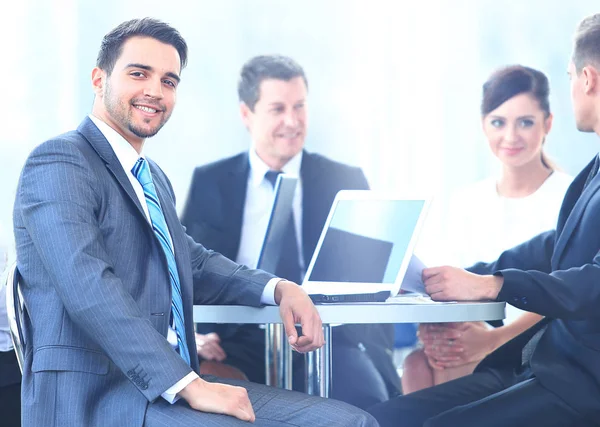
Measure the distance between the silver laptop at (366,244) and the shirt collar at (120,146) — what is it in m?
0.66

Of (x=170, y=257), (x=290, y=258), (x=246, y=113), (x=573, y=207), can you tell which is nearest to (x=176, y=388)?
(x=170, y=257)

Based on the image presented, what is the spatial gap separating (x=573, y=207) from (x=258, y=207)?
5.51ft

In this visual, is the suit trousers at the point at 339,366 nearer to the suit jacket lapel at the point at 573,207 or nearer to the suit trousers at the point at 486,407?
the suit trousers at the point at 486,407

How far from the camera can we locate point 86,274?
1.56 m

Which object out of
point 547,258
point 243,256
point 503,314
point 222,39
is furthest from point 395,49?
point 503,314

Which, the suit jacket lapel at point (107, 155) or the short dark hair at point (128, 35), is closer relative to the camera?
the suit jacket lapel at point (107, 155)

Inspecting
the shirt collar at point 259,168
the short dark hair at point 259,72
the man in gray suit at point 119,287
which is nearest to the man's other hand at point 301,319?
the man in gray suit at point 119,287

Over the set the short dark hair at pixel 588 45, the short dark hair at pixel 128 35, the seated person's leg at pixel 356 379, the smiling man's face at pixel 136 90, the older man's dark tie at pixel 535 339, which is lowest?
the seated person's leg at pixel 356 379

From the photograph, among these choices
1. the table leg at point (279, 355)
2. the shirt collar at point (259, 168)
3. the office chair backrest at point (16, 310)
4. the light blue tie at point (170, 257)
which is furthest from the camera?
the shirt collar at point (259, 168)

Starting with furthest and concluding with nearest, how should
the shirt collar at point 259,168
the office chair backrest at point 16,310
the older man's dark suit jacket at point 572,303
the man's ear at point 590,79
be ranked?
the shirt collar at point 259,168
the man's ear at point 590,79
the older man's dark suit jacket at point 572,303
the office chair backrest at point 16,310

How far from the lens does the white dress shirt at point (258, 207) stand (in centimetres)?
374

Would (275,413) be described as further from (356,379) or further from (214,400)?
(356,379)

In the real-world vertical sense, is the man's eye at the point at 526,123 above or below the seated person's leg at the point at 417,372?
above

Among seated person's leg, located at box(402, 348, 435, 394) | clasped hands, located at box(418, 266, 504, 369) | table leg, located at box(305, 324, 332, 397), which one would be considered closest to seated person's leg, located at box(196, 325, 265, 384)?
seated person's leg, located at box(402, 348, 435, 394)
